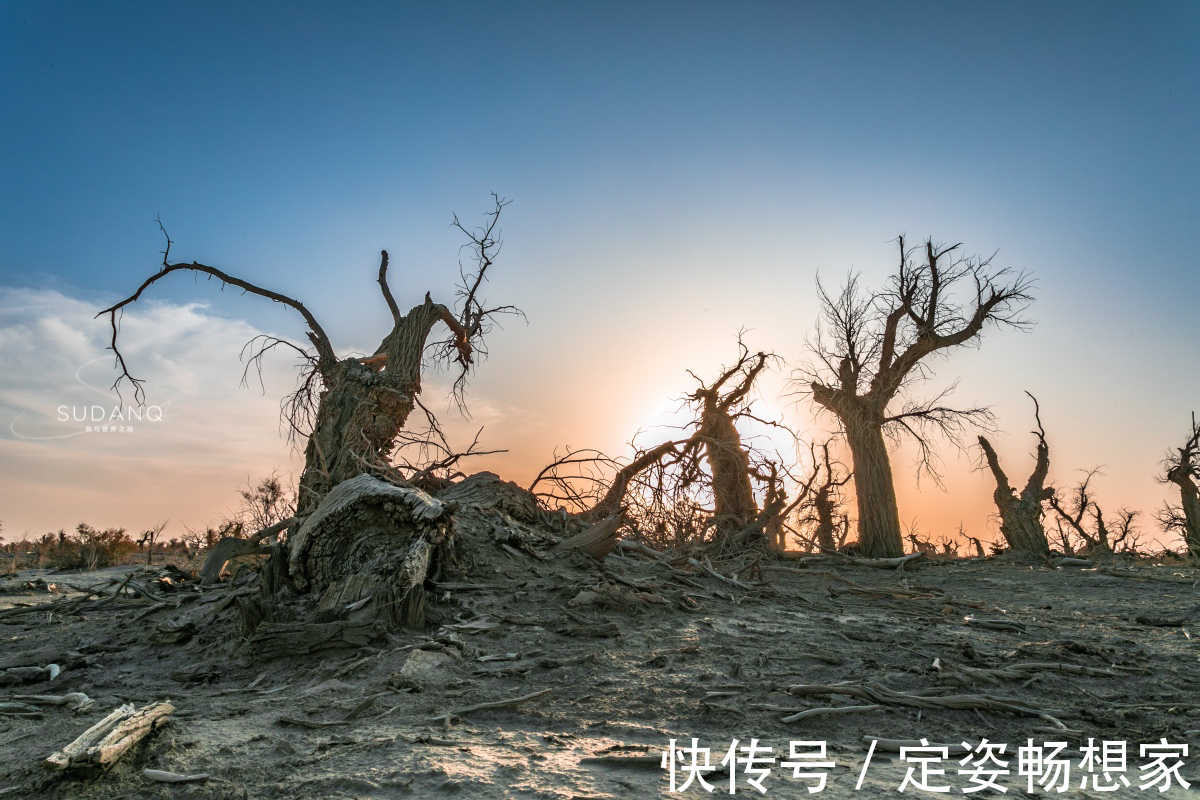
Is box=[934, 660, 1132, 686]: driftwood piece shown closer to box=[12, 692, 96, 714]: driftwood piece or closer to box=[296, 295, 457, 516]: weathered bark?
box=[12, 692, 96, 714]: driftwood piece

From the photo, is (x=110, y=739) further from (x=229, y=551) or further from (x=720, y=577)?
(x=229, y=551)

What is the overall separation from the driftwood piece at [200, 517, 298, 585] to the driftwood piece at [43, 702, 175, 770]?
5256 millimetres

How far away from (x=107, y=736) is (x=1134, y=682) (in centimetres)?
565

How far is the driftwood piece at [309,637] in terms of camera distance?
4773mm

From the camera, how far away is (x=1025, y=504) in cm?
1467

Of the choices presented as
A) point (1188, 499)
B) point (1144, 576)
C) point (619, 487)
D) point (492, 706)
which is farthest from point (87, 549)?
point (1188, 499)

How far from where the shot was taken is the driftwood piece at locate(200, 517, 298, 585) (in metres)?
8.33

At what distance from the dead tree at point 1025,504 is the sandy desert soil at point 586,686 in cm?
758

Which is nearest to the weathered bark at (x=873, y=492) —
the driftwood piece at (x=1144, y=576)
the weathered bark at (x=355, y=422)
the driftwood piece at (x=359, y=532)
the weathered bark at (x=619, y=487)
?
the driftwood piece at (x=1144, y=576)

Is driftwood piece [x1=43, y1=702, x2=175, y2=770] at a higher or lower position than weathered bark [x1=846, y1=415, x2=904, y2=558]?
lower

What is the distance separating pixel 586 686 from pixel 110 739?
226cm

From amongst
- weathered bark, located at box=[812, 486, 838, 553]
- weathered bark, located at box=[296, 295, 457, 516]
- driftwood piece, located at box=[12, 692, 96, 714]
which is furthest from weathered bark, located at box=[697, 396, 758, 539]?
driftwood piece, located at box=[12, 692, 96, 714]

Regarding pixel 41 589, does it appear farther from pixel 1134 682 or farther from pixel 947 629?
pixel 1134 682

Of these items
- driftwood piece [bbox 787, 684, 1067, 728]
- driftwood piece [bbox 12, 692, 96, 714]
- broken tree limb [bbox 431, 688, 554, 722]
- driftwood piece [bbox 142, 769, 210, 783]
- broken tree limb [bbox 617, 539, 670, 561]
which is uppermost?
broken tree limb [bbox 617, 539, 670, 561]
